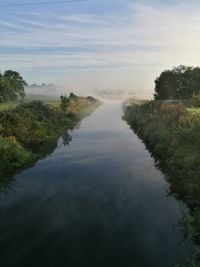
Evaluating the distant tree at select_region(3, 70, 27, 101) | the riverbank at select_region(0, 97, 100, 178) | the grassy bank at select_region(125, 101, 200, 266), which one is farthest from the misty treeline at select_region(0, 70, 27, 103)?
the grassy bank at select_region(125, 101, 200, 266)

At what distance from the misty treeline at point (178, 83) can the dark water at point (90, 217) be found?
49.7 meters

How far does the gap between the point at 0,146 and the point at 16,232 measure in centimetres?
1010

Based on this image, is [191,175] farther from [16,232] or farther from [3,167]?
[3,167]

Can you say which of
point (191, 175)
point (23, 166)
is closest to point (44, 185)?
point (23, 166)

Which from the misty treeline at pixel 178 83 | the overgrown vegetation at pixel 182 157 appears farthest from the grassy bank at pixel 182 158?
the misty treeline at pixel 178 83

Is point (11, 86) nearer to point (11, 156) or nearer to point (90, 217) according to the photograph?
point (11, 156)

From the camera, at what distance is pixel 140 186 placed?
18750mm

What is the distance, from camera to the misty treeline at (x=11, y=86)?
82.8 meters

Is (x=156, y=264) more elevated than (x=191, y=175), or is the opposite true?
(x=191, y=175)

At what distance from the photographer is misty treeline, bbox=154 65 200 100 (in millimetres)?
71250

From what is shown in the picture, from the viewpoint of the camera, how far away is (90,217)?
48.1 ft

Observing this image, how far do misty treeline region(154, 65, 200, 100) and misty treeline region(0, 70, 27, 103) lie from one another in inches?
1313

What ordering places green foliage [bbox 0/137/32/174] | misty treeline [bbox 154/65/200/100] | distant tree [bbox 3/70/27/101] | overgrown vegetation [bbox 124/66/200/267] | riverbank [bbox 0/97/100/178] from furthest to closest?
distant tree [bbox 3/70/27/101], misty treeline [bbox 154/65/200/100], riverbank [bbox 0/97/100/178], green foliage [bbox 0/137/32/174], overgrown vegetation [bbox 124/66/200/267]

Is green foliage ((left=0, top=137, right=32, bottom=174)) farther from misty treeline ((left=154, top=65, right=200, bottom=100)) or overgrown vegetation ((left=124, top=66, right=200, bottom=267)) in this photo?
misty treeline ((left=154, top=65, right=200, bottom=100))
